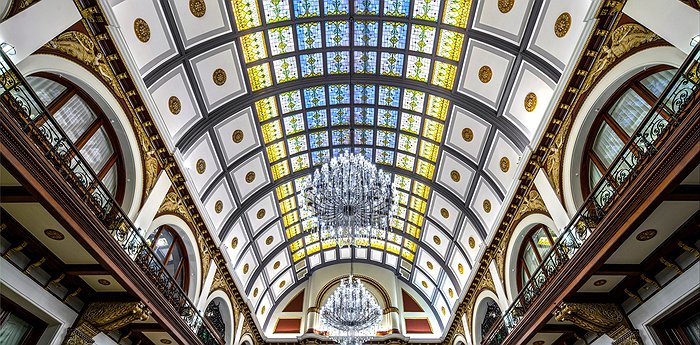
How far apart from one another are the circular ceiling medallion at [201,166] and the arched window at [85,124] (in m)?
2.84

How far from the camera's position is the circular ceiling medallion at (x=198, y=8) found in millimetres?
8714

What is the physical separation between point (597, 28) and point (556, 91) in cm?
149

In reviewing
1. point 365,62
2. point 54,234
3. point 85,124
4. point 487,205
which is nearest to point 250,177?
point 365,62

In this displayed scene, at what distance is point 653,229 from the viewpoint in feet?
18.8

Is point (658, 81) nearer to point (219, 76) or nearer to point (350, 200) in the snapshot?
point (350, 200)

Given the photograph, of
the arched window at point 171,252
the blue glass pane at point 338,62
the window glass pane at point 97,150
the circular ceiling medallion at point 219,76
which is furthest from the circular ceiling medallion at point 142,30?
the blue glass pane at point 338,62

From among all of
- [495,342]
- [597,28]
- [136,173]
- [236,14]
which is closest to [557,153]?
[597,28]

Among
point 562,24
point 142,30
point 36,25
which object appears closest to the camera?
point 36,25

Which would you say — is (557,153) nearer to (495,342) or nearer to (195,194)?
(495,342)

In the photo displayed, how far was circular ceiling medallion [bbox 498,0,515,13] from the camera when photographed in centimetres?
861

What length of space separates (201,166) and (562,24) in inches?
372

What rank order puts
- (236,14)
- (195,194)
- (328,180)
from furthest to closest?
(195,194)
(236,14)
(328,180)

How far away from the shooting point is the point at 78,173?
20.7 ft

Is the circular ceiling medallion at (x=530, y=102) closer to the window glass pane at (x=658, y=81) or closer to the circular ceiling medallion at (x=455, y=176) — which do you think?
the window glass pane at (x=658, y=81)
